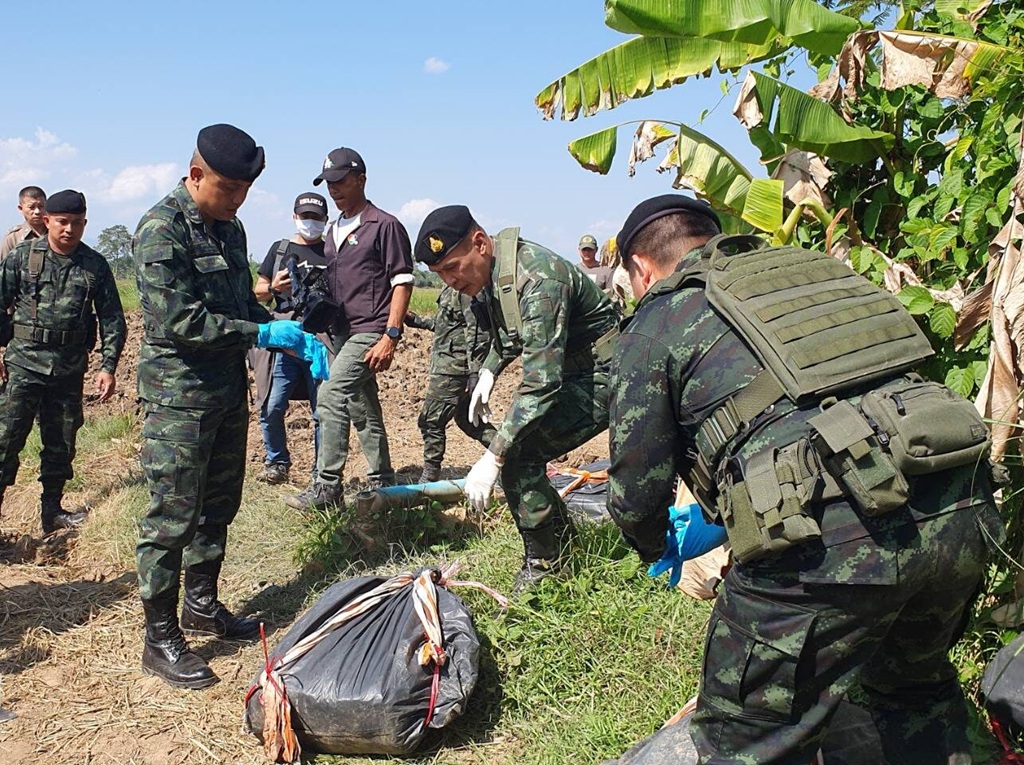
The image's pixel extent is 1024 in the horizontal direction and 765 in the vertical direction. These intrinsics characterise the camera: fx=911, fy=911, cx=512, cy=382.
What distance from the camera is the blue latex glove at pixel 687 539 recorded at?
2738mm

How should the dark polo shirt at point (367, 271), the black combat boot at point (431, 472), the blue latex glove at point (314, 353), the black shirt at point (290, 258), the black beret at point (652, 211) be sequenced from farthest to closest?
the black combat boot at point (431, 472) < the black shirt at point (290, 258) < the dark polo shirt at point (367, 271) < the blue latex glove at point (314, 353) < the black beret at point (652, 211)

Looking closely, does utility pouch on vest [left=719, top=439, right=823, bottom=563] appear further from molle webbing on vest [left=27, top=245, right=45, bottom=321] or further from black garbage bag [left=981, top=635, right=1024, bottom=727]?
molle webbing on vest [left=27, top=245, right=45, bottom=321]

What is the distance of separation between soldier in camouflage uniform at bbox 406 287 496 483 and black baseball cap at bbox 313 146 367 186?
0.96 metres

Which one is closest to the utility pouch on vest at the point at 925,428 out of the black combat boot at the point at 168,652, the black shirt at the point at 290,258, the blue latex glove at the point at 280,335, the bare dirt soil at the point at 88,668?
the bare dirt soil at the point at 88,668

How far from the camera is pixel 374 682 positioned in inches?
121

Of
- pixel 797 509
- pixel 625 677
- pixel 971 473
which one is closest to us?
pixel 797 509

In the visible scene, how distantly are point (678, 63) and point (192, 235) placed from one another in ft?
7.78

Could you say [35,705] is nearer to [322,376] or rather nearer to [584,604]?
[322,376]

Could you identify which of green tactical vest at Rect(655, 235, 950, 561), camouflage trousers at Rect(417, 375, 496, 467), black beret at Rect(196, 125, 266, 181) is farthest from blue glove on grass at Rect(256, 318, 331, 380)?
green tactical vest at Rect(655, 235, 950, 561)

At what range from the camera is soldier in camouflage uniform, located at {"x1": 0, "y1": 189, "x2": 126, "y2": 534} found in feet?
17.8

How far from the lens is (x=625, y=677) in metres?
3.28

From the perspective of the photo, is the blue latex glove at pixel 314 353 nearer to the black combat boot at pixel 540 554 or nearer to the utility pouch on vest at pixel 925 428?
the black combat boot at pixel 540 554

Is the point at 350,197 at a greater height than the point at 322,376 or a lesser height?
greater

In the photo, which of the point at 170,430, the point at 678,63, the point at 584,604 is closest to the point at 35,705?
the point at 170,430
